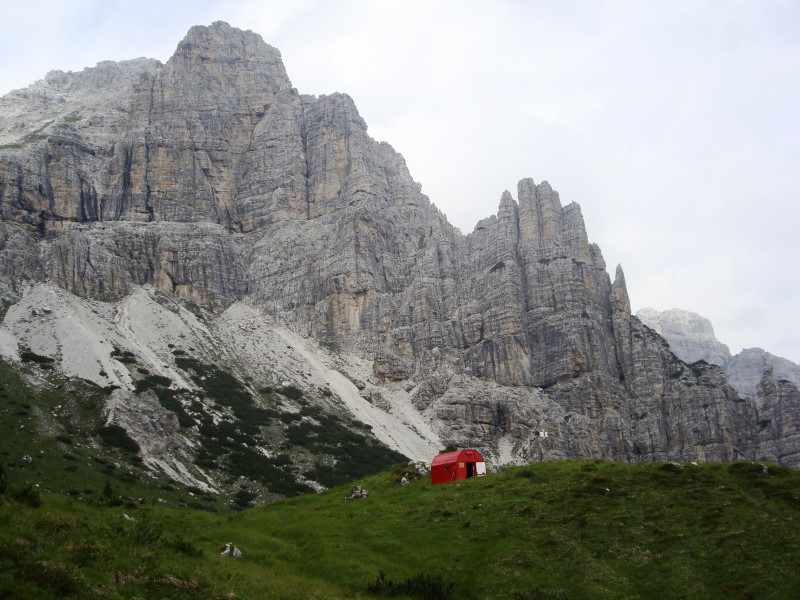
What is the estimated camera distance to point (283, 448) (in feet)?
372

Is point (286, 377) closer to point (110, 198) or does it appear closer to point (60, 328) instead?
point (60, 328)

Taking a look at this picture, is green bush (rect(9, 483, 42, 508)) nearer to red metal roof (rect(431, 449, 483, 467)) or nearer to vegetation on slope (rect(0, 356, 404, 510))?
red metal roof (rect(431, 449, 483, 467))

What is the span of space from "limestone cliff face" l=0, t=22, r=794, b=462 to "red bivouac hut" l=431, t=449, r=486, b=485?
8104cm

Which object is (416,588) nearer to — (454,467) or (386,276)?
(454,467)

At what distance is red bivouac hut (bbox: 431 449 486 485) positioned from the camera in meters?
57.3

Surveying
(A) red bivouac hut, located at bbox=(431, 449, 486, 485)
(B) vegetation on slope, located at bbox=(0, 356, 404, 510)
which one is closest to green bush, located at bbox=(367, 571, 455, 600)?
(A) red bivouac hut, located at bbox=(431, 449, 486, 485)

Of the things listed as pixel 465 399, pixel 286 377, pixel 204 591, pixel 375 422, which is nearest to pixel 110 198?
pixel 286 377

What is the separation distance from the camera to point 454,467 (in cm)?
5766

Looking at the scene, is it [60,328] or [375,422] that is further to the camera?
[375,422]

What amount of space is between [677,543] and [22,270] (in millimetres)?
142939

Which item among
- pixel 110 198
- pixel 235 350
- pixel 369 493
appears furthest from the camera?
pixel 110 198

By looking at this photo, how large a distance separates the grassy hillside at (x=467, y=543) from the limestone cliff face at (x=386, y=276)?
96911mm

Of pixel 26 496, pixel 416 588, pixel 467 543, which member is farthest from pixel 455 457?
pixel 26 496

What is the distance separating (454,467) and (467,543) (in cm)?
2001
